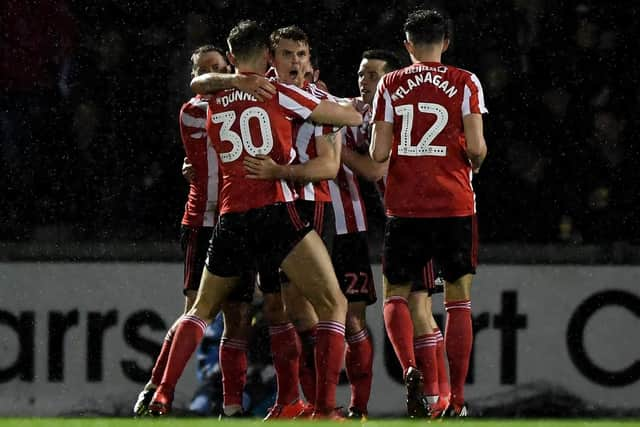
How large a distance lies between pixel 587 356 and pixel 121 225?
290cm

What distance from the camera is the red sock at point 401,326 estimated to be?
23.7 ft

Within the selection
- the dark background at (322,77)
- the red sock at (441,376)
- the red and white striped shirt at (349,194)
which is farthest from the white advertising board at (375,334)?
the red sock at (441,376)

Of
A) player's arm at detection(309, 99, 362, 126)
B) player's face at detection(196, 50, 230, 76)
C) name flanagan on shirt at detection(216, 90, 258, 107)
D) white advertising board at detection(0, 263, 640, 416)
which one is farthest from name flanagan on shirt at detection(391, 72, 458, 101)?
white advertising board at detection(0, 263, 640, 416)

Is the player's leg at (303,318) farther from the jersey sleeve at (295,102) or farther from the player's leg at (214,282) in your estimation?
the jersey sleeve at (295,102)

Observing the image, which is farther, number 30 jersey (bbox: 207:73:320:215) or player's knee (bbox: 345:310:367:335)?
player's knee (bbox: 345:310:367:335)

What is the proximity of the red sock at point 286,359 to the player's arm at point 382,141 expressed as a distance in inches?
40.3

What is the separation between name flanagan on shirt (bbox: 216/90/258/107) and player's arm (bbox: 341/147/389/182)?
106 cm

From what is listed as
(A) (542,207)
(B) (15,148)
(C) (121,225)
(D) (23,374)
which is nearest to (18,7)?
(B) (15,148)

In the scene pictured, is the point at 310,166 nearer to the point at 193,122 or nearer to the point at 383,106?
the point at 383,106

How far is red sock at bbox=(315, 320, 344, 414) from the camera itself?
6.86 metres

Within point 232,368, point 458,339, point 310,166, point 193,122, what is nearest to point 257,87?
point 310,166

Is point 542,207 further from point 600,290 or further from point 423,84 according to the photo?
point 423,84

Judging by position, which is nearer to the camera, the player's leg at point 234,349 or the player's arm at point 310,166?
the player's arm at point 310,166

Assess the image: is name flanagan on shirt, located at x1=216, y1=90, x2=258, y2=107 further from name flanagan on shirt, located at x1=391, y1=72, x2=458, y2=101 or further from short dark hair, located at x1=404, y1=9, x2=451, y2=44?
short dark hair, located at x1=404, y1=9, x2=451, y2=44
